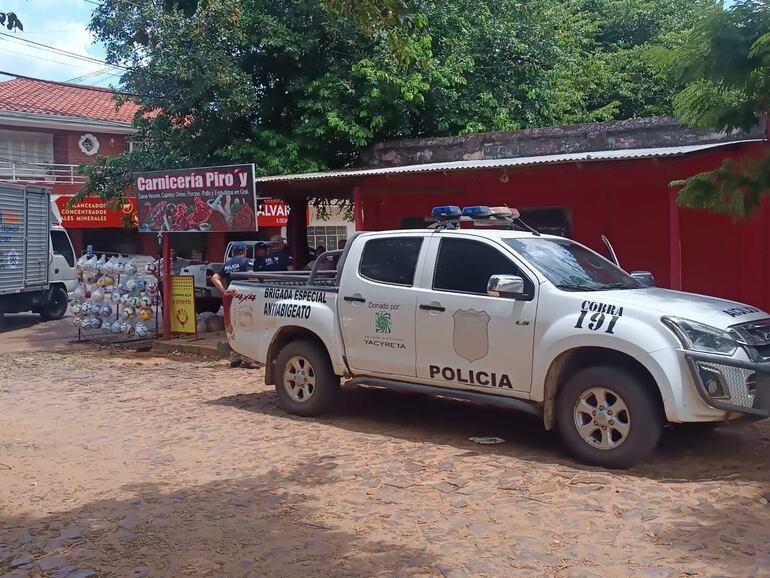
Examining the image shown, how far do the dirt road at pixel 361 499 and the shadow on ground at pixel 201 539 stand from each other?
0.05ft

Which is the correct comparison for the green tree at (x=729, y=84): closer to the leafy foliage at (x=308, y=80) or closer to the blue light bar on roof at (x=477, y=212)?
the blue light bar on roof at (x=477, y=212)

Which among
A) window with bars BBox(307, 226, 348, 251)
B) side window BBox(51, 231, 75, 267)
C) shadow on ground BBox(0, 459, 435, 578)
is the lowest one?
shadow on ground BBox(0, 459, 435, 578)

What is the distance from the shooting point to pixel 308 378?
7.98m

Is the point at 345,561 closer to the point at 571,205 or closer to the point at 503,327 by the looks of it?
the point at 503,327

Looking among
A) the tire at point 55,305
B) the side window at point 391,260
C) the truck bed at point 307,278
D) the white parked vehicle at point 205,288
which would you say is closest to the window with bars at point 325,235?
the white parked vehicle at point 205,288

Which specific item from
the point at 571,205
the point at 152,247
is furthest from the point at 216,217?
the point at 152,247

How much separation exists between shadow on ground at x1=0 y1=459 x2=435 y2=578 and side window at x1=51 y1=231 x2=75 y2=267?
14913 millimetres

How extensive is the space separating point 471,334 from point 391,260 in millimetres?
1213

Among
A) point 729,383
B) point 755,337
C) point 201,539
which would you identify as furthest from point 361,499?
point 755,337

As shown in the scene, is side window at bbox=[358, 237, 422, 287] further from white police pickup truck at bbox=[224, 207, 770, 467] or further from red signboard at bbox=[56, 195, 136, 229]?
red signboard at bbox=[56, 195, 136, 229]

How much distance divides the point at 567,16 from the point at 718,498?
1856 centimetres

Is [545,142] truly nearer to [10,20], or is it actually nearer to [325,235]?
[10,20]

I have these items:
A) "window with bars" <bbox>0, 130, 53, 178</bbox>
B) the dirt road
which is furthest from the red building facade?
"window with bars" <bbox>0, 130, 53, 178</bbox>

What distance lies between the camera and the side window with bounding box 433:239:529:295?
22.2ft
